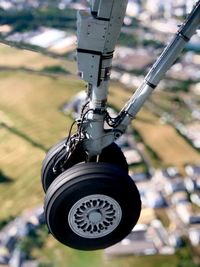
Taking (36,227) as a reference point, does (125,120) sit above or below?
above

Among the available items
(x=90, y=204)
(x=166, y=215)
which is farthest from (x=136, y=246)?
(x=90, y=204)

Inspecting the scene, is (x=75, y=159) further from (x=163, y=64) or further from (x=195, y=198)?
(x=195, y=198)

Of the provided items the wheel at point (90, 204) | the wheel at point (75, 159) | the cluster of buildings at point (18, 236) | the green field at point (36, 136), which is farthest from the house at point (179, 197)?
the wheel at point (90, 204)

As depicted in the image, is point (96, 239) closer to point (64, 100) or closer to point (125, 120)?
point (125, 120)

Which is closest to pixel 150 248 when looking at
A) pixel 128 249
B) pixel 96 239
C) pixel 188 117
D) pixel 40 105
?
pixel 128 249

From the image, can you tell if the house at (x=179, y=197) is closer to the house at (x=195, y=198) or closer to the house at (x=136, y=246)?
the house at (x=195, y=198)

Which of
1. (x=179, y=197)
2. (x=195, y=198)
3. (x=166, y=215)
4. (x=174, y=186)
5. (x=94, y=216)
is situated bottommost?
(x=166, y=215)
